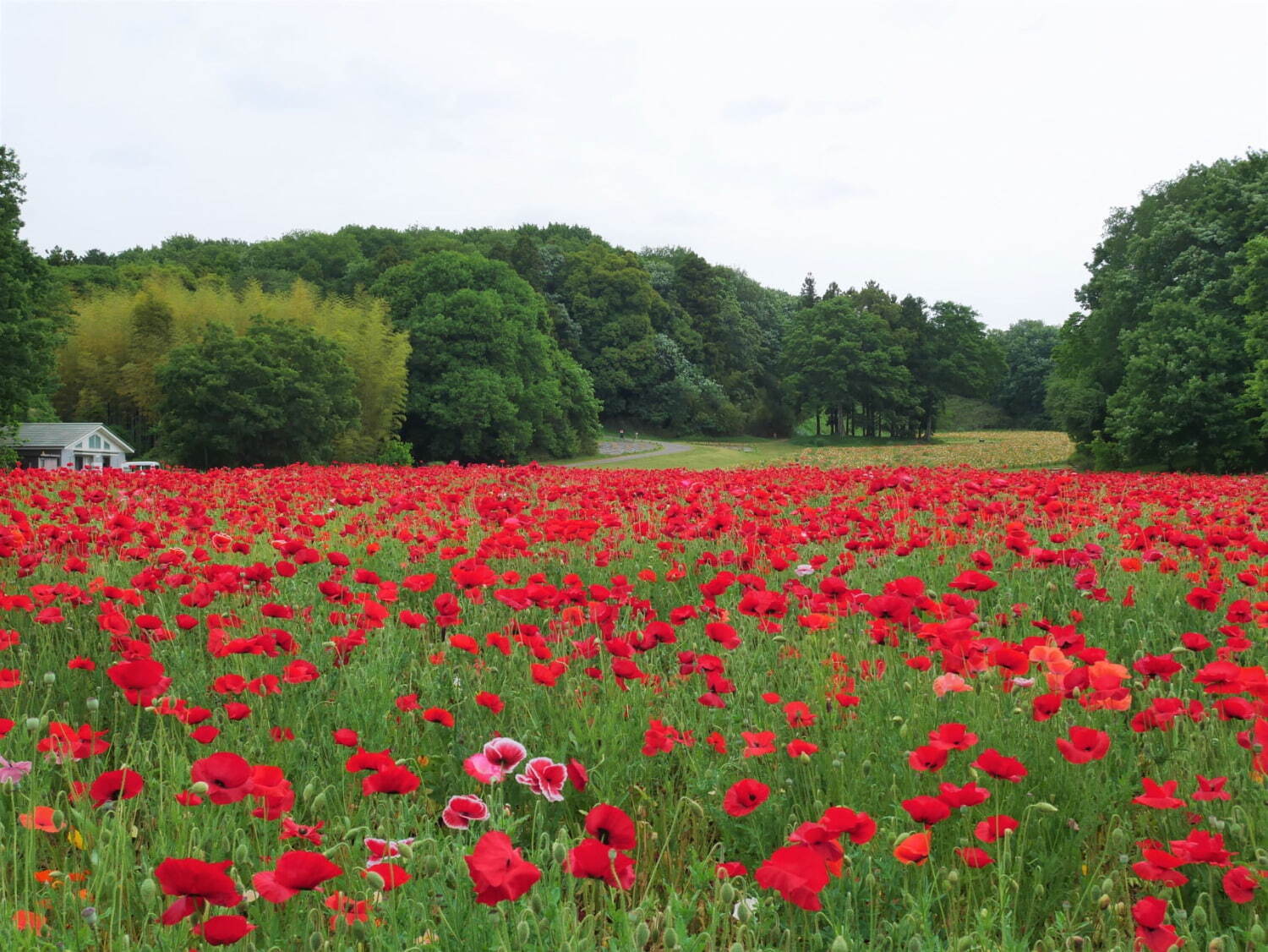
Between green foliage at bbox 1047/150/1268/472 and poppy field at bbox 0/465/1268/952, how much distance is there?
25359 mm

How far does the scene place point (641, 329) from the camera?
240ft

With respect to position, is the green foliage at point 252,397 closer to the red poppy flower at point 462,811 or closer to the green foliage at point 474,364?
the green foliage at point 474,364

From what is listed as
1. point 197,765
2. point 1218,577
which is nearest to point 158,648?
point 197,765

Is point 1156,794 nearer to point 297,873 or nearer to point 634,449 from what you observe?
point 297,873

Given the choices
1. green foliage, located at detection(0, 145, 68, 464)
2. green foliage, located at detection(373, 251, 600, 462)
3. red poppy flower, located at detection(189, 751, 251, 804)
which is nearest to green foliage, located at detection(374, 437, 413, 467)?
green foliage, located at detection(373, 251, 600, 462)

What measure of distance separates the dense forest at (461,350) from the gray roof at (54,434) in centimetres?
140

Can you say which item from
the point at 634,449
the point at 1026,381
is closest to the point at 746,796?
the point at 634,449

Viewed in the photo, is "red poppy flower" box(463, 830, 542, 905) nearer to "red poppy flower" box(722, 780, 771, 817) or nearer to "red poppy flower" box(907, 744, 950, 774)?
"red poppy flower" box(722, 780, 771, 817)

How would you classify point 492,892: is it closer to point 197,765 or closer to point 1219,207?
point 197,765

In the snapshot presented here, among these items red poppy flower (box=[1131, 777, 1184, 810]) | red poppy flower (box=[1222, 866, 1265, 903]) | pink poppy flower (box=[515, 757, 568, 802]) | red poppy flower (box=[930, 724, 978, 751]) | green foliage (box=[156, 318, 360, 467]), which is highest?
green foliage (box=[156, 318, 360, 467])

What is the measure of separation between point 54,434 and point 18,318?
43.6ft

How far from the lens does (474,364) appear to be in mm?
51094

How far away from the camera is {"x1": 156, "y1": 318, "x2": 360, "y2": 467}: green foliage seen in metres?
36.2

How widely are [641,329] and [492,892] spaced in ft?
239
